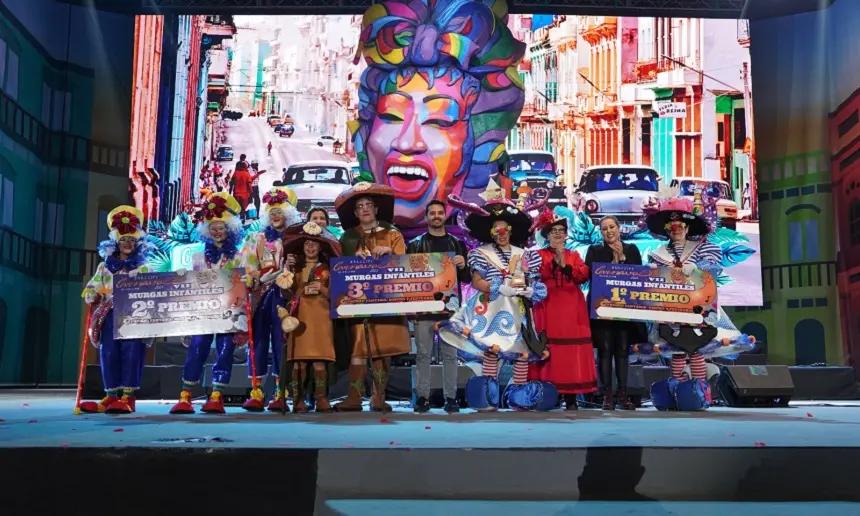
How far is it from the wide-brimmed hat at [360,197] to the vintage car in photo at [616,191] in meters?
5.29

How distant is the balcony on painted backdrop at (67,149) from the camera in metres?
11.2

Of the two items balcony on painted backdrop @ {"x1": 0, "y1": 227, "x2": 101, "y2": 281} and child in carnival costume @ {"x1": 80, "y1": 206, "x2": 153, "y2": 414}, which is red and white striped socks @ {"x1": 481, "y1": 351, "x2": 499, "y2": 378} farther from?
balcony on painted backdrop @ {"x1": 0, "y1": 227, "x2": 101, "y2": 281}

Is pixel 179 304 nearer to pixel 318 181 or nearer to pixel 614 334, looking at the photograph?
pixel 614 334

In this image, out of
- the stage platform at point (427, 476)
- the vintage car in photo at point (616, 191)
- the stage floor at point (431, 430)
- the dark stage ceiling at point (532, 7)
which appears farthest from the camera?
the dark stage ceiling at point (532, 7)

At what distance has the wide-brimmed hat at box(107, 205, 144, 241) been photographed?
5750 millimetres

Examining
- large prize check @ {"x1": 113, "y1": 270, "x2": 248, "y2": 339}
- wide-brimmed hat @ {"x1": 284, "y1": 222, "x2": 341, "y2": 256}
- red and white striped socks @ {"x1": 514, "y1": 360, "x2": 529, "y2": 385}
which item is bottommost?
red and white striped socks @ {"x1": 514, "y1": 360, "x2": 529, "y2": 385}

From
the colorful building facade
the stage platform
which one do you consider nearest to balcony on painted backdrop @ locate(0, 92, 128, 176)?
the colorful building facade

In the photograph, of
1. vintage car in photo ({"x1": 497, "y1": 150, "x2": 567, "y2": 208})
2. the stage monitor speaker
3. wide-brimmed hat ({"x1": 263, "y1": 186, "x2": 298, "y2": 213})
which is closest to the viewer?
wide-brimmed hat ({"x1": 263, "y1": 186, "x2": 298, "y2": 213})

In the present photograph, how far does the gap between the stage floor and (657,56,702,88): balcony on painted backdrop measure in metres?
6.60

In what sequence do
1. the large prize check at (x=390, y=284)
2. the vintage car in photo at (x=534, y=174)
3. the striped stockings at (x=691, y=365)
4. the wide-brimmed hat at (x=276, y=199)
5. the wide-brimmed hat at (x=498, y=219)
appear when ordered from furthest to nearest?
1. the vintage car in photo at (x=534, y=174)
2. the wide-brimmed hat at (x=276, y=199)
3. the striped stockings at (x=691, y=365)
4. the wide-brimmed hat at (x=498, y=219)
5. the large prize check at (x=390, y=284)

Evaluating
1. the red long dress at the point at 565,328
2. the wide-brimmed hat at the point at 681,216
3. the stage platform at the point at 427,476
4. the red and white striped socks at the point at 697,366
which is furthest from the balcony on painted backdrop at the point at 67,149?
the stage platform at the point at 427,476

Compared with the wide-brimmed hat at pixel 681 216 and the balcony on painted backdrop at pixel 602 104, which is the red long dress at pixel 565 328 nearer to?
the wide-brimmed hat at pixel 681 216

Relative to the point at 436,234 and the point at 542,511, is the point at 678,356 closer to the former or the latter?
the point at 436,234

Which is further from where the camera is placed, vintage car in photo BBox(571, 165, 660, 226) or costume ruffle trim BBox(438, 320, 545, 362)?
vintage car in photo BBox(571, 165, 660, 226)
